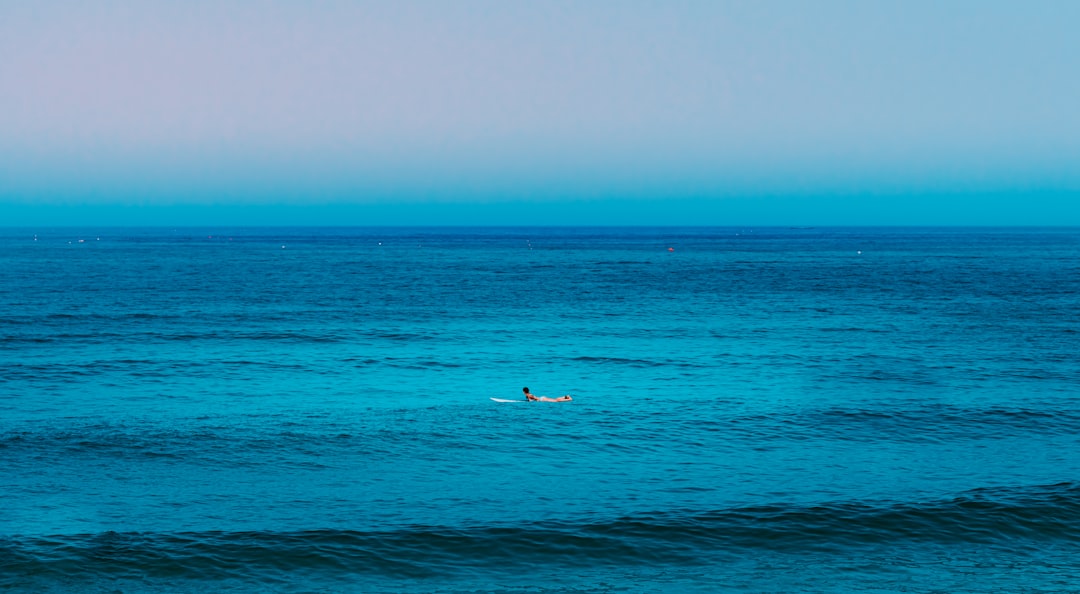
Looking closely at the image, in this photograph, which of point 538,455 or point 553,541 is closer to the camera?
point 553,541

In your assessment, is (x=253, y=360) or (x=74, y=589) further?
(x=253, y=360)

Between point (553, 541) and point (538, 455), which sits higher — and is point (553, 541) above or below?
below

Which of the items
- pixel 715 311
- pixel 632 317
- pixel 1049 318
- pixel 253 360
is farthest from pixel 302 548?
pixel 1049 318

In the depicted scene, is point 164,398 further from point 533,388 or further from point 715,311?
point 715,311

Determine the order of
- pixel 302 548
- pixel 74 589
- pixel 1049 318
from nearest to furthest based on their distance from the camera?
pixel 74 589 < pixel 302 548 < pixel 1049 318

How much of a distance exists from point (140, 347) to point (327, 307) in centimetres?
2812

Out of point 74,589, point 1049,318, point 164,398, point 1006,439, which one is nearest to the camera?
point 74,589

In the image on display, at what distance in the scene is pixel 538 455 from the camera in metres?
33.9

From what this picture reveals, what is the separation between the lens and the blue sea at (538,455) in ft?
78.2

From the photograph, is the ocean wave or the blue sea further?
the blue sea

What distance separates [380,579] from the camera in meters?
23.0

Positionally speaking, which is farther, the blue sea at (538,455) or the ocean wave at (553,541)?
the blue sea at (538,455)

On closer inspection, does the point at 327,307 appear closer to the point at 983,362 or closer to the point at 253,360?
the point at 253,360

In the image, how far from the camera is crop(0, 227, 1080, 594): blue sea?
23.8m
